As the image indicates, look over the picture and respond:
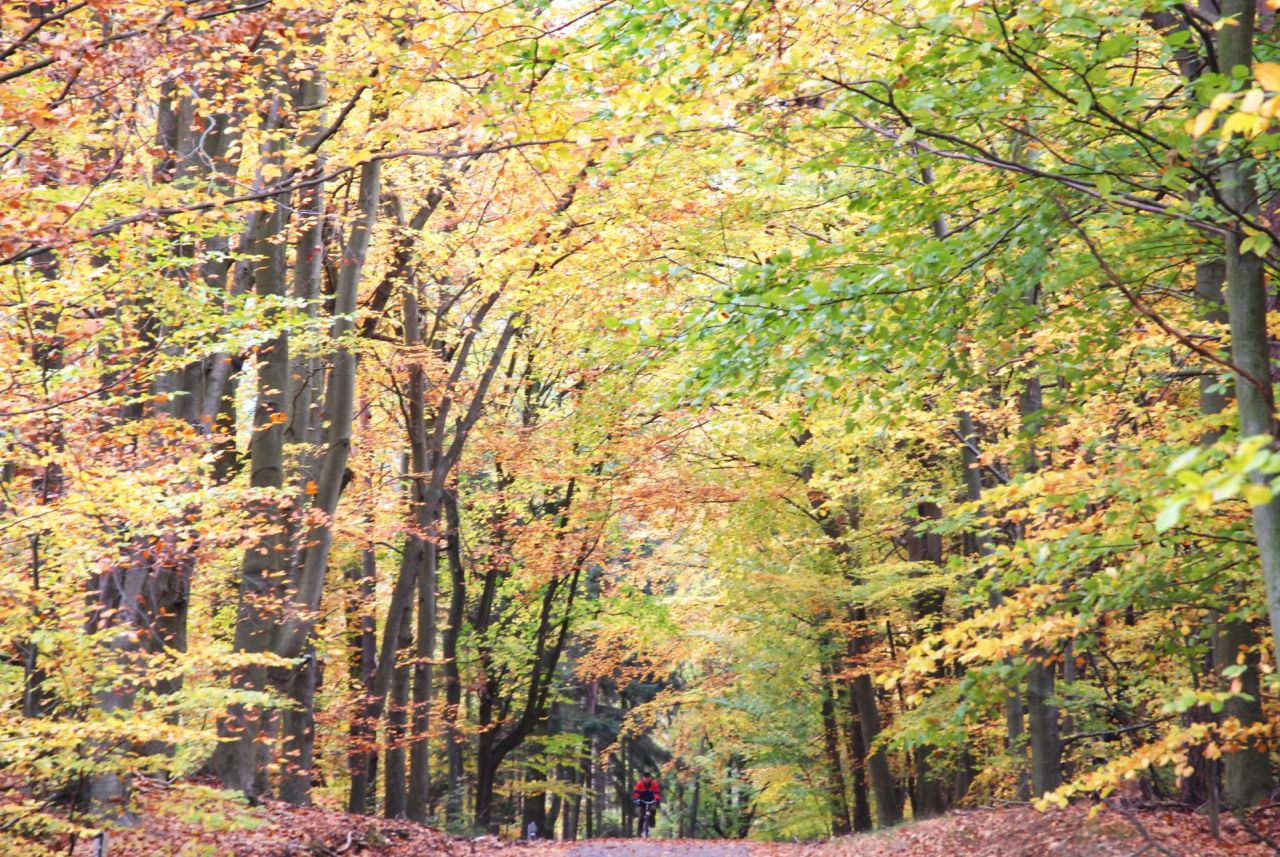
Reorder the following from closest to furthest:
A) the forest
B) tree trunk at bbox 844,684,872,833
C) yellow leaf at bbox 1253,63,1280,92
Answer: yellow leaf at bbox 1253,63,1280,92 < the forest < tree trunk at bbox 844,684,872,833

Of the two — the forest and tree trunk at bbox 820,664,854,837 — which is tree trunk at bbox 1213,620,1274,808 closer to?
the forest

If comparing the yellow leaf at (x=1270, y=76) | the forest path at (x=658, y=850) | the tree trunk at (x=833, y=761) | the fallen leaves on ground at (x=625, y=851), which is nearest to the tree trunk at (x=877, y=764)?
the forest path at (x=658, y=850)

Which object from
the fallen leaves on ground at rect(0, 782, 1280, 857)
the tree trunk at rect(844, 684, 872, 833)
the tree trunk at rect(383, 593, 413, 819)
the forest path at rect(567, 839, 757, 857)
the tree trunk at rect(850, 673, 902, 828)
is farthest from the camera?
the tree trunk at rect(844, 684, 872, 833)

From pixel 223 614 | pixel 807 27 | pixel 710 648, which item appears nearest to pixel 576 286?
pixel 807 27

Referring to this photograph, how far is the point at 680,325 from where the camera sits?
302 inches

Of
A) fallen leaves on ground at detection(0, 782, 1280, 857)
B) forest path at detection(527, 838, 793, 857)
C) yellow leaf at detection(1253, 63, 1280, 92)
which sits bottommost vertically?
forest path at detection(527, 838, 793, 857)

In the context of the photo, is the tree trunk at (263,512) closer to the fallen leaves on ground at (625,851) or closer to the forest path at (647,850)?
the fallen leaves on ground at (625,851)

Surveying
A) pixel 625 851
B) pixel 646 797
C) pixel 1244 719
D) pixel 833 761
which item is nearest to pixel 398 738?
pixel 625 851

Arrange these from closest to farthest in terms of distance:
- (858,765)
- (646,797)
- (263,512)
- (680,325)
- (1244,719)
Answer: (680,325)
(1244,719)
(263,512)
(858,765)
(646,797)

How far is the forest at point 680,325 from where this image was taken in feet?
18.1

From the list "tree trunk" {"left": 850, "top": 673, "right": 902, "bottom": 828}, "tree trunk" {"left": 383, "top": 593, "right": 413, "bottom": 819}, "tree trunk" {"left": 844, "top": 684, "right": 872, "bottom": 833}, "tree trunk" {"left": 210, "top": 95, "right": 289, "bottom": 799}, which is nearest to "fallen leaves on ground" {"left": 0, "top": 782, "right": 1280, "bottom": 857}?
"tree trunk" {"left": 210, "top": 95, "right": 289, "bottom": 799}

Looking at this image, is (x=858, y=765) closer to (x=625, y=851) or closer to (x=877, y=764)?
(x=877, y=764)

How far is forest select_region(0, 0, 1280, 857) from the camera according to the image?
5531 millimetres

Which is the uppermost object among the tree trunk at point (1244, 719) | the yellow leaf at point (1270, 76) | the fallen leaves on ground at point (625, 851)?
the yellow leaf at point (1270, 76)
